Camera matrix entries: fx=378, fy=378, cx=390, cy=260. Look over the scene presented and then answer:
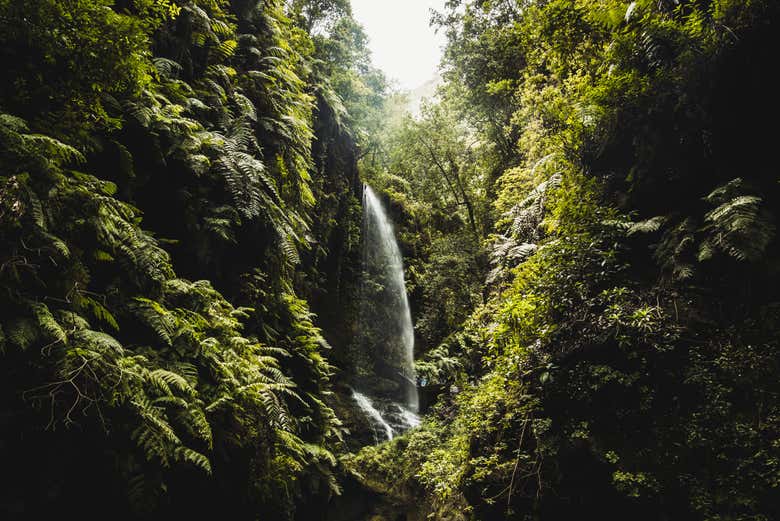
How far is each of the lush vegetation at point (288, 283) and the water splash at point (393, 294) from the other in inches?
281

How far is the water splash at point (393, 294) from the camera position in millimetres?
14234

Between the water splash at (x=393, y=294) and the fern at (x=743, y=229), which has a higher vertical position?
the water splash at (x=393, y=294)

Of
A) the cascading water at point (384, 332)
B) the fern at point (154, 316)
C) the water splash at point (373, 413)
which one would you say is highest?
the cascading water at point (384, 332)

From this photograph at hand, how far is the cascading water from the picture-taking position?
1320 cm

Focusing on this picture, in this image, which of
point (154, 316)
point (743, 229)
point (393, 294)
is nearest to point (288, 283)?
point (154, 316)

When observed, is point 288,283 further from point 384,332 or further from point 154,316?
point 384,332

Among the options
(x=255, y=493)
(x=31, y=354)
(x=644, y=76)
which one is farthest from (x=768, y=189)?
(x=31, y=354)

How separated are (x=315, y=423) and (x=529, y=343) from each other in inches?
135

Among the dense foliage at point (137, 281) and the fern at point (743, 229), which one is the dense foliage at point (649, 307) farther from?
the dense foliage at point (137, 281)

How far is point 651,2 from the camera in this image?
15.8ft

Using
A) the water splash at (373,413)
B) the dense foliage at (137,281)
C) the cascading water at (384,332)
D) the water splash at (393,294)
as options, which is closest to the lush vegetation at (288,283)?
the dense foliage at (137,281)

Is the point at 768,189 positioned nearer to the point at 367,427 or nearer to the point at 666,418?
the point at 666,418

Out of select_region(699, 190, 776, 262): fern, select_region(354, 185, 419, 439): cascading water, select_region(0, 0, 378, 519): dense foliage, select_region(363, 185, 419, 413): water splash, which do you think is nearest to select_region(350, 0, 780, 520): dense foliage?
select_region(699, 190, 776, 262): fern

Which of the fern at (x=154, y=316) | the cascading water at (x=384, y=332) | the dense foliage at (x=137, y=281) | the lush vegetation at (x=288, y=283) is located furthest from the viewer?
the cascading water at (x=384, y=332)
